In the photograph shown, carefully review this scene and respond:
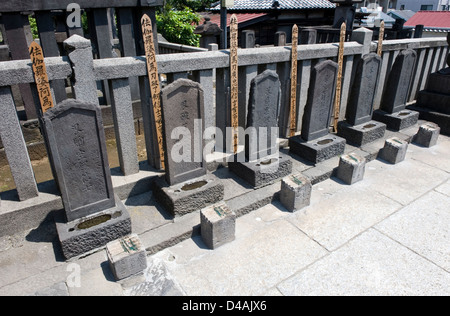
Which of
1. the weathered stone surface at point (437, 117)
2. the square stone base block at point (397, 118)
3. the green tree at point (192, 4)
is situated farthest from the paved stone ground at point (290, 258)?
the green tree at point (192, 4)

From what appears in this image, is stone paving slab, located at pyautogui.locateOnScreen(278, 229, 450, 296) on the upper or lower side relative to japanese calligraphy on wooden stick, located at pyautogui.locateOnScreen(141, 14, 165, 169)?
lower

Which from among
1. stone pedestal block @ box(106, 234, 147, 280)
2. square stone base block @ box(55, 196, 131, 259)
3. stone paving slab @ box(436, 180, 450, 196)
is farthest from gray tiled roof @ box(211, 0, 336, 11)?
stone pedestal block @ box(106, 234, 147, 280)

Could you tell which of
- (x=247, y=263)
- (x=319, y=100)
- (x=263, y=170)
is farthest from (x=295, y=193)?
(x=319, y=100)

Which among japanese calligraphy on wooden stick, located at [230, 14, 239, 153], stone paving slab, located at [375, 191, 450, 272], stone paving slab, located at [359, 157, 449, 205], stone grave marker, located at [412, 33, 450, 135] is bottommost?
stone paving slab, located at [375, 191, 450, 272]

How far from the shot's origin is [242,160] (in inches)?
182

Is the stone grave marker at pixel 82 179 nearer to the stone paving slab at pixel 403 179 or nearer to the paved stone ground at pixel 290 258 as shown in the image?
the paved stone ground at pixel 290 258

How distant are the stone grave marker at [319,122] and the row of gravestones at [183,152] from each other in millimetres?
15

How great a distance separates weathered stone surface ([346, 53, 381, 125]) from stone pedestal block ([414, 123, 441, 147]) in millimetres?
1154

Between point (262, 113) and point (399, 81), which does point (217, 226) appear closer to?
point (262, 113)

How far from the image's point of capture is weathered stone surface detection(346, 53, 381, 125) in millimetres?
5441

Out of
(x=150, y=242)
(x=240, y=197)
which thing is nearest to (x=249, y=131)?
(x=240, y=197)

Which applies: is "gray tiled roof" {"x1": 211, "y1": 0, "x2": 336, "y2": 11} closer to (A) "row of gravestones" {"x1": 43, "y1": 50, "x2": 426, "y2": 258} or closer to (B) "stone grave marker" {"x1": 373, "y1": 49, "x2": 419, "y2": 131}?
(B) "stone grave marker" {"x1": 373, "y1": 49, "x2": 419, "y2": 131}

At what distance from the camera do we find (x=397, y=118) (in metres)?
6.33
